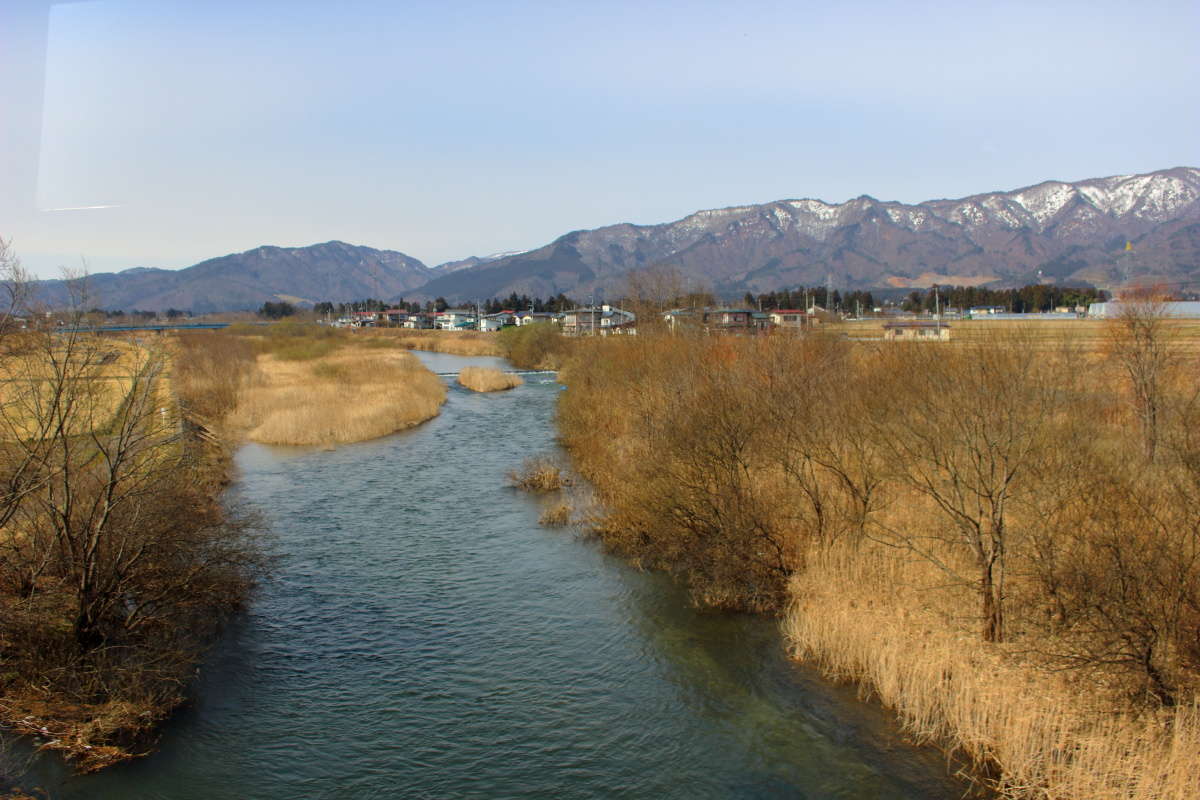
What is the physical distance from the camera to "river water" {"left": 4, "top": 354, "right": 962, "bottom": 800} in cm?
1049

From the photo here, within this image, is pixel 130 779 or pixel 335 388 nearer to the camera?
pixel 130 779

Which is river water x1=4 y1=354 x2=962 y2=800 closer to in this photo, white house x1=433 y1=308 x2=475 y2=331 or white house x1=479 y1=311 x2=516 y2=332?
white house x1=479 y1=311 x2=516 y2=332

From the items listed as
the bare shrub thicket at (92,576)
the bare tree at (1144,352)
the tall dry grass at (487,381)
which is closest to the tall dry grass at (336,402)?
the tall dry grass at (487,381)

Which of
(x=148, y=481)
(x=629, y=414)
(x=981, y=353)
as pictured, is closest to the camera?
(x=981, y=353)

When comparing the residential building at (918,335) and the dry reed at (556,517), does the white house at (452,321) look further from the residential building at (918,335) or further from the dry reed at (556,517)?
the dry reed at (556,517)

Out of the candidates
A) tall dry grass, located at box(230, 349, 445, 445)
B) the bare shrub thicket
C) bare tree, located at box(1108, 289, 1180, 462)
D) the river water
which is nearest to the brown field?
tall dry grass, located at box(230, 349, 445, 445)

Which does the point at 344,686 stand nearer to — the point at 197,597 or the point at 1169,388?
the point at 197,597

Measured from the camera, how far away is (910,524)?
1656 centimetres

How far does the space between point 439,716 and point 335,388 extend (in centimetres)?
3988

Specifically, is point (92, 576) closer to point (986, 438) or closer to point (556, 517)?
point (556, 517)

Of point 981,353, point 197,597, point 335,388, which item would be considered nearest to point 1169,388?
point 981,353

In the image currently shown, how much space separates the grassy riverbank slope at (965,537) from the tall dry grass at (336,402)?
62.9 feet

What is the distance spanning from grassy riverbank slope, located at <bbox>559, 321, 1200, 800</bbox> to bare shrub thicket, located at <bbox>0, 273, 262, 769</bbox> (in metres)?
9.45

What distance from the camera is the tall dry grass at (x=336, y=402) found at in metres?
36.9
